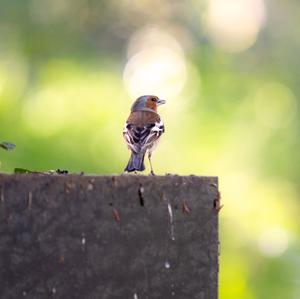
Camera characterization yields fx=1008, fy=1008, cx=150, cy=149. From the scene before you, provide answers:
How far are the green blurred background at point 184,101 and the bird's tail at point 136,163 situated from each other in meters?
1.59

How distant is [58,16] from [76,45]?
127cm

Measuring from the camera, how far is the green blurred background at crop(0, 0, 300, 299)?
7.55m

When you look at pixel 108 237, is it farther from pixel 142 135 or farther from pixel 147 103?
pixel 147 103

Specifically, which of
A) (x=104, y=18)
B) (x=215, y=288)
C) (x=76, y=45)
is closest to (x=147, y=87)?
(x=76, y=45)

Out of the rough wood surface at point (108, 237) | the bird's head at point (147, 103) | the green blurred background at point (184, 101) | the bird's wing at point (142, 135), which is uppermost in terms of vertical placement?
the green blurred background at point (184, 101)

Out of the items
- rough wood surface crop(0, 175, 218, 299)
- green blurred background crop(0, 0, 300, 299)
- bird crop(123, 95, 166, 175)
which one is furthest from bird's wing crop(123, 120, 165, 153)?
rough wood surface crop(0, 175, 218, 299)

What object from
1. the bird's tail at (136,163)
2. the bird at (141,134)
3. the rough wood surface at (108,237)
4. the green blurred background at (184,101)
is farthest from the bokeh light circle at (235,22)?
the rough wood surface at (108,237)

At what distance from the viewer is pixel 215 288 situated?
2922mm

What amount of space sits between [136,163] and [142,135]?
32 cm

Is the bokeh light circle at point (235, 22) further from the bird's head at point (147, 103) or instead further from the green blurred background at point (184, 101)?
the bird's head at point (147, 103)

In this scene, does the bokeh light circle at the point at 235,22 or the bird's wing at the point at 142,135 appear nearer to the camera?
the bird's wing at the point at 142,135

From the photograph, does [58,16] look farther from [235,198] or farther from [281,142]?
[235,198]

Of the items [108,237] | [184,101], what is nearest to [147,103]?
[108,237]

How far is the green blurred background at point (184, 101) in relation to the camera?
297 inches
